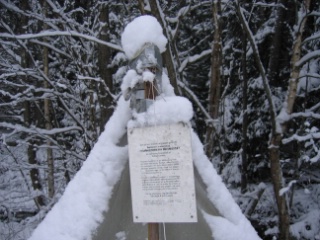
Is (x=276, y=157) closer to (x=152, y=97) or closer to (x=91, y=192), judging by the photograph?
(x=152, y=97)

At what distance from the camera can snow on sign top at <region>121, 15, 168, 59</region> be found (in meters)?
1.89

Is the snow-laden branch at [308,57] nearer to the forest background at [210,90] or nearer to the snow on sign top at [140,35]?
the forest background at [210,90]

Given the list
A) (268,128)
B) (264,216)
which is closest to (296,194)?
(264,216)

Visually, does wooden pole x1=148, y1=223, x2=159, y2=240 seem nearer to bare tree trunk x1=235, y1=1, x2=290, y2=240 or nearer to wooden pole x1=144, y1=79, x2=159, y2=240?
wooden pole x1=144, y1=79, x2=159, y2=240

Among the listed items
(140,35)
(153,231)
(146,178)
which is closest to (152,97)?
(140,35)

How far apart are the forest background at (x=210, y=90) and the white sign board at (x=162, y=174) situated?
2.41 m

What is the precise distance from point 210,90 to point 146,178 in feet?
10.3

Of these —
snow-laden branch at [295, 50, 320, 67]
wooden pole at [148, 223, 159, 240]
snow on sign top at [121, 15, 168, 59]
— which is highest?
snow-laden branch at [295, 50, 320, 67]

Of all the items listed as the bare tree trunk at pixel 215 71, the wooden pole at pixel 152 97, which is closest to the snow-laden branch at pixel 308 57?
the bare tree trunk at pixel 215 71

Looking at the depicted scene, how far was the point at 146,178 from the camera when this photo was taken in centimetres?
175

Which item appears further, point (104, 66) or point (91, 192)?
point (104, 66)

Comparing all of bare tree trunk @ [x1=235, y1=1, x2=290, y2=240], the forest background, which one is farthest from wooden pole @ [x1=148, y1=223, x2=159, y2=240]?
bare tree trunk @ [x1=235, y1=1, x2=290, y2=240]

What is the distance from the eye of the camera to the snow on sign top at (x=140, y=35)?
1.89 m

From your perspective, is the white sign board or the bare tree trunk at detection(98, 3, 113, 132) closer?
the white sign board
